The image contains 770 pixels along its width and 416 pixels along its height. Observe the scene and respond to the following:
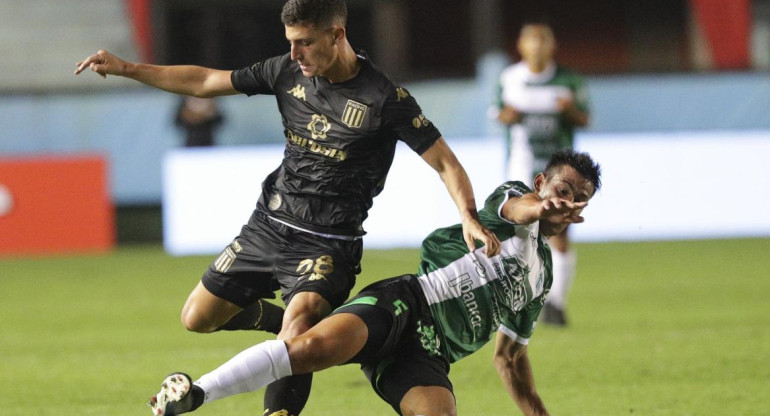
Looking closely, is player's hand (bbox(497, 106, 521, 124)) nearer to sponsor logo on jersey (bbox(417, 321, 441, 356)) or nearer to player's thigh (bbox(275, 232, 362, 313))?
player's thigh (bbox(275, 232, 362, 313))

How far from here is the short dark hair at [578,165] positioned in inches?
203

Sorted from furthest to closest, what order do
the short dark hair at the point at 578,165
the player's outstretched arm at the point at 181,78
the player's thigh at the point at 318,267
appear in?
1. the player's outstretched arm at the point at 181,78
2. the player's thigh at the point at 318,267
3. the short dark hair at the point at 578,165

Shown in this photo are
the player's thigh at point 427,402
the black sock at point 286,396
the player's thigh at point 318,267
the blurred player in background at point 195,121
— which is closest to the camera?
the player's thigh at point 427,402

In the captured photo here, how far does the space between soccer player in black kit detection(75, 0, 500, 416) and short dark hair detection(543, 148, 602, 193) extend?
0.37 m

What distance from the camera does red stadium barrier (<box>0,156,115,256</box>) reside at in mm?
15281

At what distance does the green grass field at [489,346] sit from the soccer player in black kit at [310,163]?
907 mm

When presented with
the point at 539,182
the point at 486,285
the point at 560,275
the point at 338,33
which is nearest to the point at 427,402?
the point at 486,285

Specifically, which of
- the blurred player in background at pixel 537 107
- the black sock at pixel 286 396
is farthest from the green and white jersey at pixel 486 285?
the blurred player in background at pixel 537 107

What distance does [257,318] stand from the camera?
6500mm

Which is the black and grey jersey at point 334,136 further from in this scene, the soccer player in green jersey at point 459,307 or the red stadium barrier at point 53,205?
the red stadium barrier at point 53,205

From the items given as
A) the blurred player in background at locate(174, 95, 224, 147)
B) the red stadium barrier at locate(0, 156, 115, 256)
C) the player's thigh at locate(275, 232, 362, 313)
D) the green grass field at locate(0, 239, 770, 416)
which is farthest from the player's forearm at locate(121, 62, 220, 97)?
the blurred player in background at locate(174, 95, 224, 147)

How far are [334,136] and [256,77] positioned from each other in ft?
1.60

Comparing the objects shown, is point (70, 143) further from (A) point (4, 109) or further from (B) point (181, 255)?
(B) point (181, 255)

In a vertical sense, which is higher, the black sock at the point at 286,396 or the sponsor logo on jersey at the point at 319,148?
the sponsor logo on jersey at the point at 319,148
